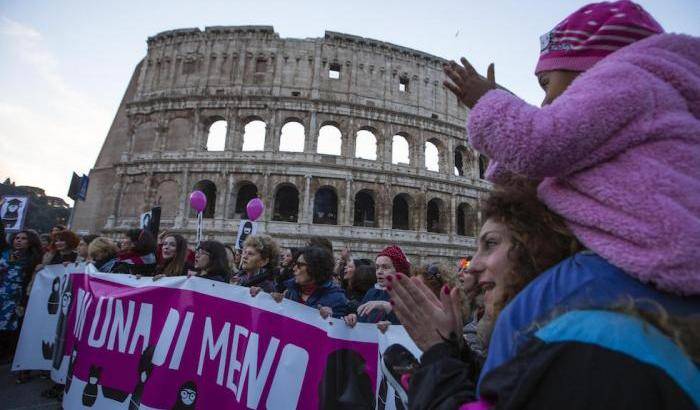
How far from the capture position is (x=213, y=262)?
4230mm

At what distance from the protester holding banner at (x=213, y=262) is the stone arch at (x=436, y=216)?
18.2m

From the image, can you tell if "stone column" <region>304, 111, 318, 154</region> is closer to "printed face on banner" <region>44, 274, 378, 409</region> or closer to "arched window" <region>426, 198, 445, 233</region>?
"arched window" <region>426, 198, 445, 233</region>

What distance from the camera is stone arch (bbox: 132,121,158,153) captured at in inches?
867

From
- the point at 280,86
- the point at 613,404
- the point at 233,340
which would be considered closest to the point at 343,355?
the point at 233,340

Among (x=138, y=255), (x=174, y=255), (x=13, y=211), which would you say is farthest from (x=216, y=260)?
(x=13, y=211)

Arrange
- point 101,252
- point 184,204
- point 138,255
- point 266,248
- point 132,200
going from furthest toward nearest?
point 132,200 → point 184,204 → point 101,252 → point 138,255 → point 266,248

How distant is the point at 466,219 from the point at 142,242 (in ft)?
69.2

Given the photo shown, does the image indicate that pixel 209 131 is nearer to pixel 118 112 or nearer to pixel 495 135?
pixel 118 112

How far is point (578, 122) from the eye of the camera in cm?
89

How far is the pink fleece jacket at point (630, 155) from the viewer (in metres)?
0.77

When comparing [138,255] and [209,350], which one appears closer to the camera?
[209,350]

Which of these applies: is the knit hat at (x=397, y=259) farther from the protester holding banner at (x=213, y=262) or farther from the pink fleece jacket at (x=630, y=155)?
the pink fleece jacket at (x=630, y=155)

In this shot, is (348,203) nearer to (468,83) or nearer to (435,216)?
(435,216)

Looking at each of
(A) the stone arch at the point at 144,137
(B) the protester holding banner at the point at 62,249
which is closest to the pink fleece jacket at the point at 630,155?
(B) the protester holding banner at the point at 62,249
